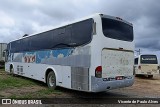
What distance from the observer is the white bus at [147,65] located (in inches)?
917

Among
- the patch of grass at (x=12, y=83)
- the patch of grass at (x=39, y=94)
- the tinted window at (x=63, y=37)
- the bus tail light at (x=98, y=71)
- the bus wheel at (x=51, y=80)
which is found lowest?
the patch of grass at (x=39, y=94)

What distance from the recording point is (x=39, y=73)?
14.3 m

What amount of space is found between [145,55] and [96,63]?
15339mm

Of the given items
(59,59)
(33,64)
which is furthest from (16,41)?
(59,59)

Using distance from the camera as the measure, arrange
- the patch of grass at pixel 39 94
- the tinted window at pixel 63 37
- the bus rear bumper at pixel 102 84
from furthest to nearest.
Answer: the patch of grass at pixel 39 94 → the tinted window at pixel 63 37 → the bus rear bumper at pixel 102 84

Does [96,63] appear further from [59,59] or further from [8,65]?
[8,65]

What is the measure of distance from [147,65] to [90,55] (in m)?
14.8

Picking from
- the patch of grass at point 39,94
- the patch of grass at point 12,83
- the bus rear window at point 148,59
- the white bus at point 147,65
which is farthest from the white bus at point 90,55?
the bus rear window at point 148,59

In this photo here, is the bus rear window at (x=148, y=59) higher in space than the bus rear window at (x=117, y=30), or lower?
lower

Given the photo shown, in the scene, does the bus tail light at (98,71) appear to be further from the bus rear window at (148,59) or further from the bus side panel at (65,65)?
the bus rear window at (148,59)

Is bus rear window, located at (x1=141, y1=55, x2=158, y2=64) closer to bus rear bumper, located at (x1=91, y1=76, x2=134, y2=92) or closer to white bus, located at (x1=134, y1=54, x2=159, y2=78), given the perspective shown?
white bus, located at (x1=134, y1=54, x2=159, y2=78)

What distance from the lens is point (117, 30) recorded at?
1074cm

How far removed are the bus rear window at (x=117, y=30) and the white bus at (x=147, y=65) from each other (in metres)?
12.6

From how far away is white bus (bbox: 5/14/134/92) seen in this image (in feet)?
32.1
